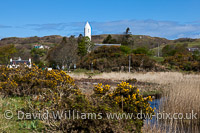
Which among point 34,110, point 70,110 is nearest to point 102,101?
point 70,110

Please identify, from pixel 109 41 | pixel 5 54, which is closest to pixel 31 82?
pixel 5 54

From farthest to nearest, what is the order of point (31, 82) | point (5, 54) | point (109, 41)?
1. point (109, 41)
2. point (5, 54)
3. point (31, 82)

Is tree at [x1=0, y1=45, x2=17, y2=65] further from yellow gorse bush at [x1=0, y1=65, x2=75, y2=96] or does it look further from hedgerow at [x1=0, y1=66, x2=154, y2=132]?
hedgerow at [x1=0, y1=66, x2=154, y2=132]

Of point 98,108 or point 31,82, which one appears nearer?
point 98,108

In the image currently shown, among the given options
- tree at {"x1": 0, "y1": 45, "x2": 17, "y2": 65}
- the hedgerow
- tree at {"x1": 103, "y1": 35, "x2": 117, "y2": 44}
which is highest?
tree at {"x1": 103, "y1": 35, "x2": 117, "y2": 44}

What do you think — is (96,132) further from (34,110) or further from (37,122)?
(34,110)

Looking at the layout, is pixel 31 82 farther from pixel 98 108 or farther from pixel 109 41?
pixel 109 41

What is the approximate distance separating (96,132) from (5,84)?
5.65m

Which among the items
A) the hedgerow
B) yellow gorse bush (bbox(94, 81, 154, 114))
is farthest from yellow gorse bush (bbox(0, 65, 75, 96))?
yellow gorse bush (bbox(94, 81, 154, 114))

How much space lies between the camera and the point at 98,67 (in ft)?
111

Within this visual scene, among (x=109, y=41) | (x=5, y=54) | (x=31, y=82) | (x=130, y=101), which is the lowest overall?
(x=130, y=101)

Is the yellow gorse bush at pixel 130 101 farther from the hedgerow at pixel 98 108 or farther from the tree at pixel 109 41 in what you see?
the tree at pixel 109 41

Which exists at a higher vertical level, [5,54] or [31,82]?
[5,54]

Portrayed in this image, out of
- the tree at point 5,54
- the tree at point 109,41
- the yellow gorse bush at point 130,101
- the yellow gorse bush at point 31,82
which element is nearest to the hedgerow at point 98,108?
the yellow gorse bush at point 130,101
